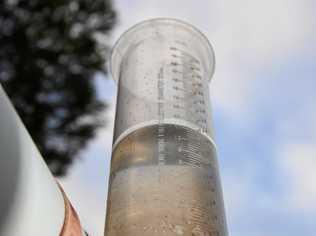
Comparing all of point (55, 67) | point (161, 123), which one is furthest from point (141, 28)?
point (55, 67)

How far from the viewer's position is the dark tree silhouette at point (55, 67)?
1242 mm

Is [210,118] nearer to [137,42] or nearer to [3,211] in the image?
[137,42]

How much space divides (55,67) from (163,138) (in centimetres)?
95

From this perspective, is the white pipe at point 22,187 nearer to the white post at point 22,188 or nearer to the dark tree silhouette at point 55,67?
the white post at point 22,188

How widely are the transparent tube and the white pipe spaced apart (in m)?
0.09

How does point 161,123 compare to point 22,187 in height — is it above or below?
above

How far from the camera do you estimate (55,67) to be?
130cm

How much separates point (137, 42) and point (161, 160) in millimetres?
212

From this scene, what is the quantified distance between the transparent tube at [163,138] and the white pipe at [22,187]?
9cm

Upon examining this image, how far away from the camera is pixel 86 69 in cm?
133

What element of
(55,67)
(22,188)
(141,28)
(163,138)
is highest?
(55,67)

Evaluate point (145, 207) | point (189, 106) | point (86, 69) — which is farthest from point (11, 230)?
point (86, 69)

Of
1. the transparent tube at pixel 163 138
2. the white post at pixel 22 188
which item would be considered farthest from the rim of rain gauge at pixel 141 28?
the white post at pixel 22 188

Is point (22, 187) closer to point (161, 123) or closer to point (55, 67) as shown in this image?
point (161, 123)
